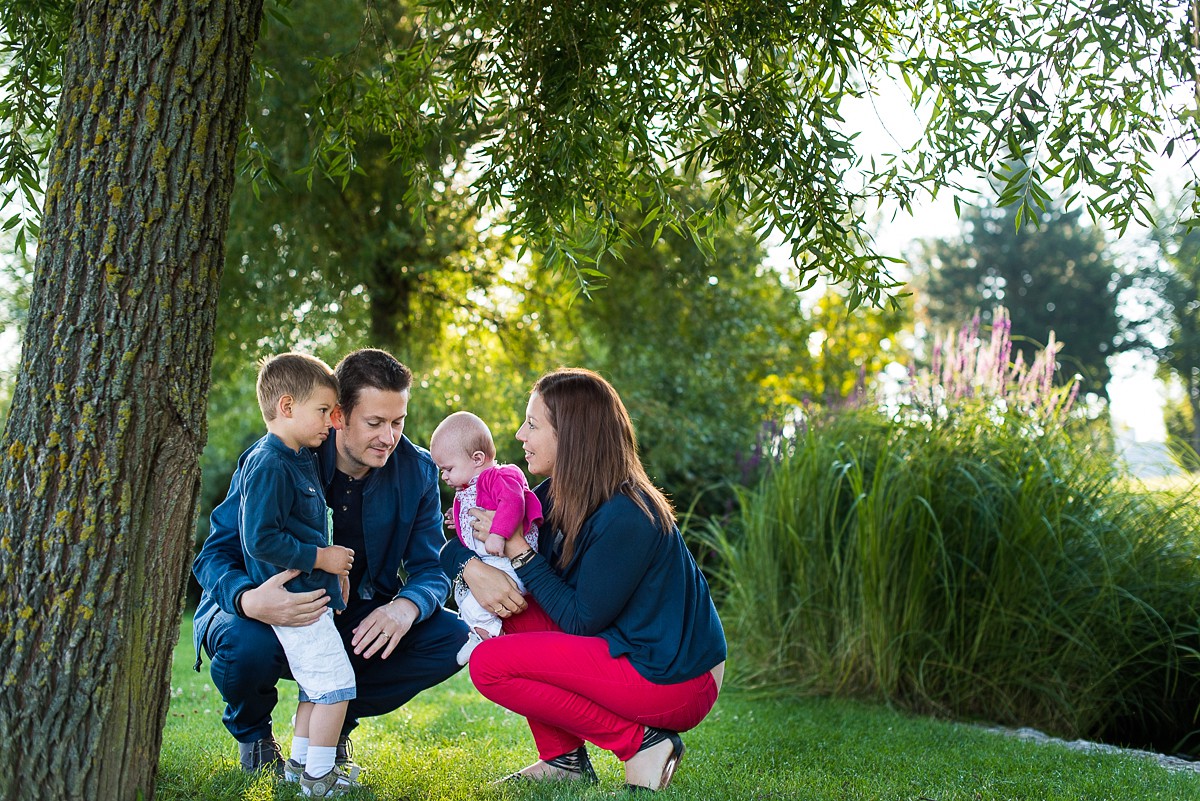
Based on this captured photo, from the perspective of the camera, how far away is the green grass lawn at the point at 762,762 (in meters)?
3.29

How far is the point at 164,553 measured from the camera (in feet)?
8.58

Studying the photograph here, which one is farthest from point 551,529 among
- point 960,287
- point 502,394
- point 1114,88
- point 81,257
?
point 960,287

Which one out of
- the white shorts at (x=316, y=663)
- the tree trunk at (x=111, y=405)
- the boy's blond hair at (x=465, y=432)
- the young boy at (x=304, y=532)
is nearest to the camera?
the tree trunk at (x=111, y=405)

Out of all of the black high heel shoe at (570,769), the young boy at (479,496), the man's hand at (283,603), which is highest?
the young boy at (479,496)

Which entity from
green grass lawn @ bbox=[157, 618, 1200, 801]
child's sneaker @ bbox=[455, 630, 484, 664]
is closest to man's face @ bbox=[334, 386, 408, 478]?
child's sneaker @ bbox=[455, 630, 484, 664]

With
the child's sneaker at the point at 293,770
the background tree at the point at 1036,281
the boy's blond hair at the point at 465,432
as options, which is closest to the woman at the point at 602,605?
the boy's blond hair at the point at 465,432

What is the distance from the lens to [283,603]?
123 inches

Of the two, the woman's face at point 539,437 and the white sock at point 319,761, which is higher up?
the woman's face at point 539,437

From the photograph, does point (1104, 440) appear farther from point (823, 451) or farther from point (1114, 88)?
point (1114, 88)

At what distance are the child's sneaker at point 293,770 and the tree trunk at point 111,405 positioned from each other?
0.65m

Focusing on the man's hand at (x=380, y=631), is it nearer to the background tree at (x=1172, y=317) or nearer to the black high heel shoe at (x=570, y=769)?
the black high heel shoe at (x=570, y=769)

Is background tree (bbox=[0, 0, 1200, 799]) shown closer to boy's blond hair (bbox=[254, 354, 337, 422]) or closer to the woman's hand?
boy's blond hair (bbox=[254, 354, 337, 422])

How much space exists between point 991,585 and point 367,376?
3.29m

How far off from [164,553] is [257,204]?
21.7 ft
